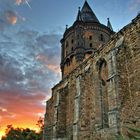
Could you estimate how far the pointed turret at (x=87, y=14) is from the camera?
3567cm

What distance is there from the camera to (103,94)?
56.8 ft

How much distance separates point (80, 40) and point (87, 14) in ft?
24.4

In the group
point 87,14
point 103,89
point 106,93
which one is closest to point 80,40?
point 87,14

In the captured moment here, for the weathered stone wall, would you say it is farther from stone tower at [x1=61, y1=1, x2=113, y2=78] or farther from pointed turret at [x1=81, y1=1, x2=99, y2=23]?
pointed turret at [x1=81, y1=1, x2=99, y2=23]

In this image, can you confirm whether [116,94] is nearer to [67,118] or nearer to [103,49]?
[103,49]

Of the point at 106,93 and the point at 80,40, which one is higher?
the point at 80,40

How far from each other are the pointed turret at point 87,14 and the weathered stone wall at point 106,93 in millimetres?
15029

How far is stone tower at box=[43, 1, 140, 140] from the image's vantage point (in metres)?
13.4

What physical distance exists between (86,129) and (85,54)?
49.6 ft

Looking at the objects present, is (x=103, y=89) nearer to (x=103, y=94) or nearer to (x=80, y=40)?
(x=103, y=94)

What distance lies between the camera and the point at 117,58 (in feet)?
48.0

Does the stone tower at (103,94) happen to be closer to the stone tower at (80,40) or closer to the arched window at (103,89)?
the arched window at (103,89)

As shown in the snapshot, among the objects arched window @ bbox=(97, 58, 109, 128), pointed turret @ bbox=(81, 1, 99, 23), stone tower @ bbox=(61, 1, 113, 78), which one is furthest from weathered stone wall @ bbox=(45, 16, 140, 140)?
pointed turret @ bbox=(81, 1, 99, 23)

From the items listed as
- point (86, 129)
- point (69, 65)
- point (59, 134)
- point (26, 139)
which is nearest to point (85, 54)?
point (69, 65)
